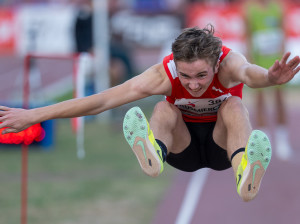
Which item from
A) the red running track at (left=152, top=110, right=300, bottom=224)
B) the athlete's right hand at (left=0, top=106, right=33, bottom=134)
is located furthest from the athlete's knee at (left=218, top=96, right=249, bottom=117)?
the red running track at (left=152, top=110, right=300, bottom=224)

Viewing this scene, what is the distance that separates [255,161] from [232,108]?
1.74ft

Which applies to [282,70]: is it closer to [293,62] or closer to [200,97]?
[293,62]

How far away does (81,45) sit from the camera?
33.6 ft

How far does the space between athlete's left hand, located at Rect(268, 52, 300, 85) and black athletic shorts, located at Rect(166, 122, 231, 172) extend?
1056 mm

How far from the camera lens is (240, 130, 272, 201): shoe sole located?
11.8 ft

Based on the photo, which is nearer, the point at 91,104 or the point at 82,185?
the point at 91,104

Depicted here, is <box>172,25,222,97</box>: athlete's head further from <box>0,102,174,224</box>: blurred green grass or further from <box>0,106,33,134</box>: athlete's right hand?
<box>0,102,174,224</box>: blurred green grass

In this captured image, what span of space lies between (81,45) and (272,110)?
4.27 meters

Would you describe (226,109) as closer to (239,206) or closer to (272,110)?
(239,206)

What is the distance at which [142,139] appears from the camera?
3.75 metres

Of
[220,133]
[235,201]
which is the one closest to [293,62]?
[220,133]

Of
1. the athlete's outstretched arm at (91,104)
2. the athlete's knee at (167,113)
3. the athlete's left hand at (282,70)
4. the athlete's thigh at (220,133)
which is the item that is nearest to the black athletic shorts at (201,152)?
the athlete's thigh at (220,133)

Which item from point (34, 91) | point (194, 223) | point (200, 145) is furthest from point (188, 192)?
point (34, 91)

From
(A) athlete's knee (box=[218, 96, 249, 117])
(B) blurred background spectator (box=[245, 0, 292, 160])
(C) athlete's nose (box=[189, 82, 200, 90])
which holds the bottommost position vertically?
(A) athlete's knee (box=[218, 96, 249, 117])
